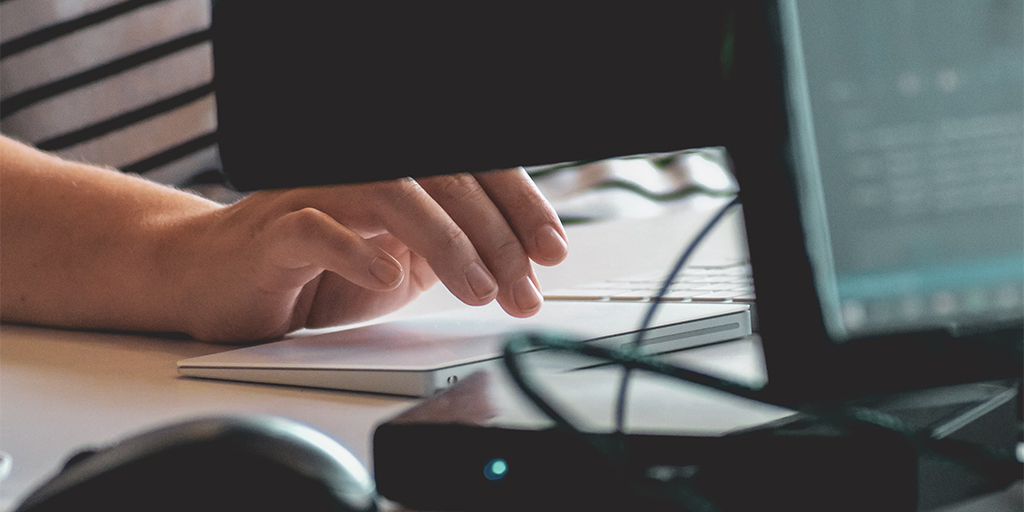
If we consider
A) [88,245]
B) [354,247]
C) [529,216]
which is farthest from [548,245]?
[88,245]

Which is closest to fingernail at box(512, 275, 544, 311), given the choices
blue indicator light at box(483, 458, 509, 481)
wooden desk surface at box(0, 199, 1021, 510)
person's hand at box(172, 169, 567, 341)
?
person's hand at box(172, 169, 567, 341)

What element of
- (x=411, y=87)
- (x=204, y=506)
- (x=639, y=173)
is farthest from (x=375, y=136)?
(x=639, y=173)

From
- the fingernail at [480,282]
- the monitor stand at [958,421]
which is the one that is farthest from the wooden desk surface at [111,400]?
the fingernail at [480,282]

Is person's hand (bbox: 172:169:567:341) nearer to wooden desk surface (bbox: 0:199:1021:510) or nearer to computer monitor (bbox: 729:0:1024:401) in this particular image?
wooden desk surface (bbox: 0:199:1021:510)

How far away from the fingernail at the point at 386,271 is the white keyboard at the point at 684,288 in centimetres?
14

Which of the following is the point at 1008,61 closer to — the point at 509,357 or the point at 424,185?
the point at 509,357

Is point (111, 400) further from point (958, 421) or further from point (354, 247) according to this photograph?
point (958, 421)

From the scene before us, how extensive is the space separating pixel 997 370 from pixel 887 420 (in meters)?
0.04

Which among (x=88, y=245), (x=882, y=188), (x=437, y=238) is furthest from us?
(x=88, y=245)

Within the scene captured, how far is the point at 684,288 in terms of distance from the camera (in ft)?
1.90

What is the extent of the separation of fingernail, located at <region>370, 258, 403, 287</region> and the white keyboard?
14 cm

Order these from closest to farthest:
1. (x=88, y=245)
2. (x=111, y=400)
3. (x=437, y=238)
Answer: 1. (x=111, y=400)
2. (x=437, y=238)
3. (x=88, y=245)

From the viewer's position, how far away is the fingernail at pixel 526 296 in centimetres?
51

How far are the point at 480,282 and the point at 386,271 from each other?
2.4 inches
